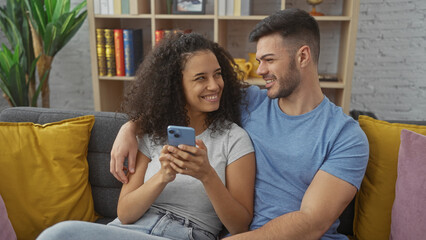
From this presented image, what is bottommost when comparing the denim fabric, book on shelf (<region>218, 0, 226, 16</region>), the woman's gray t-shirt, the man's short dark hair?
the denim fabric

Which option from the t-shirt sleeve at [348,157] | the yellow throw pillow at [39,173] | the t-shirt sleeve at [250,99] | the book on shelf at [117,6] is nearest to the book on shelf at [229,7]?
the book on shelf at [117,6]

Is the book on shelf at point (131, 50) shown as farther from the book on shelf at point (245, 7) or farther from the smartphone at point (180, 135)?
the smartphone at point (180, 135)

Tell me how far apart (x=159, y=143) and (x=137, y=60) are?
1.56m

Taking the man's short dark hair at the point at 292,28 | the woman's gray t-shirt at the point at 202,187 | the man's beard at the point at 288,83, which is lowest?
the woman's gray t-shirt at the point at 202,187

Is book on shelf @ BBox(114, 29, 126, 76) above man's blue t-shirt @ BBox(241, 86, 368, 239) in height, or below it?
above

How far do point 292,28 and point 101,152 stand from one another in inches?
34.2

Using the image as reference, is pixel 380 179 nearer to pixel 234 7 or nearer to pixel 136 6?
pixel 234 7

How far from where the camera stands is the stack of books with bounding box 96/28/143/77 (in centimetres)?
269

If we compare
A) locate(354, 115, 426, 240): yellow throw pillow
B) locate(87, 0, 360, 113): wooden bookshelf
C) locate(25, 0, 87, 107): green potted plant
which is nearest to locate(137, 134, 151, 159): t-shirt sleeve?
locate(354, 115, 426, 240): yellow throw pillow

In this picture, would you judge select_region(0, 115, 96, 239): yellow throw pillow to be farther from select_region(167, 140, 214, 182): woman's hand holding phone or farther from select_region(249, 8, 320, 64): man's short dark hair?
select_region(249, 8, 320, 64): man's short dark hair

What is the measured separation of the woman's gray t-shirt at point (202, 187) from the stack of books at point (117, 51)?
5.21ft

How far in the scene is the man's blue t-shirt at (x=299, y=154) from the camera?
3.76ft

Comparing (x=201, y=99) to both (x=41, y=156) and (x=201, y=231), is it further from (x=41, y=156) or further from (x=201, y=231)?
(x=41, y=156)

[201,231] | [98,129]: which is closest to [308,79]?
[201,231]
